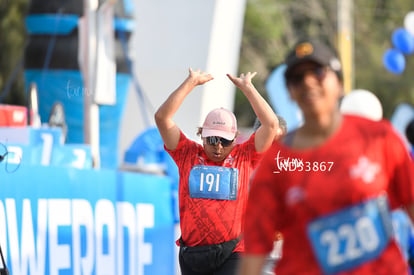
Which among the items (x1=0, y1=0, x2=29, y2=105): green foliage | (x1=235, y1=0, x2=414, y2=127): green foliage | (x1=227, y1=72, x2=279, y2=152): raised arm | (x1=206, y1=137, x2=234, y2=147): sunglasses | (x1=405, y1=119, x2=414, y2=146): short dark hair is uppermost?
(x1=235, y1=0, x2=414, y2=127): green foliage

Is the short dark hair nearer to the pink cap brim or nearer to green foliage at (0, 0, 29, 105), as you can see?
the pink cap brim

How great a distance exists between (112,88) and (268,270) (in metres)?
3.26

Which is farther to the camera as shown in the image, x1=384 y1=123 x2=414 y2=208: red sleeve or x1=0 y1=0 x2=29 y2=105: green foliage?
x1=0 y1=0 x2=29 y2=105: green foliage

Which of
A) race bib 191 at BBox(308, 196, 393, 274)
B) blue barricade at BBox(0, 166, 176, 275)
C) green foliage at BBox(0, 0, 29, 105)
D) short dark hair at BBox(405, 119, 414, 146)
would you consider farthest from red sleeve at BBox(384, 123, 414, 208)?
green foliage at BBox(0, 0, 29, 105)

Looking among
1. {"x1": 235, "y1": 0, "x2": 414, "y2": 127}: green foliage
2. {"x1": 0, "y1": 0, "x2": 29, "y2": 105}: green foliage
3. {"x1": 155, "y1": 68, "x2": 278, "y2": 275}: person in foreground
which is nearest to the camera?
{"x1": 155, "y1": 68, "x2": 278, "y2": 275}: person in foreground

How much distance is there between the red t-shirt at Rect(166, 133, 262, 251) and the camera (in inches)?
242

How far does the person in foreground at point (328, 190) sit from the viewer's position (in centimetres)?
337

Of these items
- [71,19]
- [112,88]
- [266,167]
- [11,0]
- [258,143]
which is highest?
[11,0]

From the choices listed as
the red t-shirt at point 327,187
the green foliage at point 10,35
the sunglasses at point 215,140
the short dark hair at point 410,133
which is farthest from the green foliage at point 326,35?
the red t-shirt at point 327,187

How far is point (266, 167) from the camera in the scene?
3496 millimetres

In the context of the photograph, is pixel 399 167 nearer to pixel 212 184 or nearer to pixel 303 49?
pixel 303 49

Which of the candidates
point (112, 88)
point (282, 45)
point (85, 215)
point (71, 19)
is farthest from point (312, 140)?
point (282, 45)

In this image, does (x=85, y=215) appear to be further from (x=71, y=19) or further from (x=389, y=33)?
(x=389, y=33)

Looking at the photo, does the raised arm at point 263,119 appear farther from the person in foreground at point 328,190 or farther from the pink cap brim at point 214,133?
the person in foreground at point 328,190
